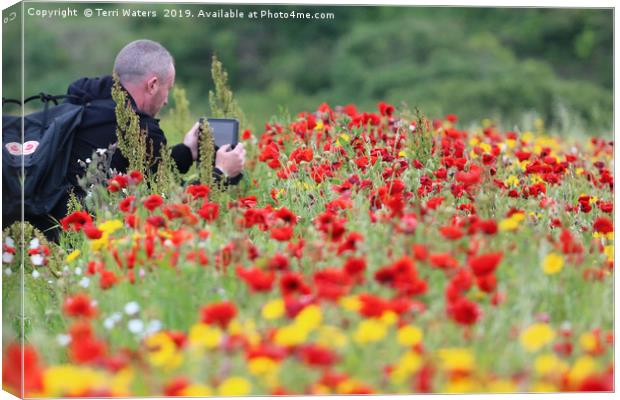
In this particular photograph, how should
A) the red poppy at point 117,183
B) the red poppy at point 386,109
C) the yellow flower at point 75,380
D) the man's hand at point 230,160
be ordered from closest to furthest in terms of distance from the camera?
the yellow flower at point 75,380 → the red poppy at point 117,183 → the man's hand at point 230,160 → the red poppy at point 386,109

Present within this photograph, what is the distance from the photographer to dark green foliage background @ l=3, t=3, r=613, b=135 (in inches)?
551

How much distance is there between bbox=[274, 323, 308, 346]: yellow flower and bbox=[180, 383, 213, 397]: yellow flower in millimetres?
219

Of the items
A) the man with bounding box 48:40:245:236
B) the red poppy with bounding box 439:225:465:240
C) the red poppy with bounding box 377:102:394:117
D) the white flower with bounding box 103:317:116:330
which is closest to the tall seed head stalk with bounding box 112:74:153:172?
the man with bounding box 48:40:245:236

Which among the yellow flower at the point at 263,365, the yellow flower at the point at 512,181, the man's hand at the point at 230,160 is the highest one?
the man's hand at the point at 230,160

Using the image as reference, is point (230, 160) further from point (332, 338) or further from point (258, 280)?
point (332, 338)

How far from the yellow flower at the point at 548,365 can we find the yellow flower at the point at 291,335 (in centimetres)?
61

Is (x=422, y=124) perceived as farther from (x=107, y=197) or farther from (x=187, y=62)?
(x=187, y=62)

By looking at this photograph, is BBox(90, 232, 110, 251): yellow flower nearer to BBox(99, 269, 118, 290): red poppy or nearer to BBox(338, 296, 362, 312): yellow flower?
BBox(99, 269, 118, 290): red poppy

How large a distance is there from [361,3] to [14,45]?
1228 mm

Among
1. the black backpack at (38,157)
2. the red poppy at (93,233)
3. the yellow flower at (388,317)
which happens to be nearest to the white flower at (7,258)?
the black backpack at (38,157)

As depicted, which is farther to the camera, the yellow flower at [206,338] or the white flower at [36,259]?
the white flower at [36,259]

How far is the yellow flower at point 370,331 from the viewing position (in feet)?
9.43

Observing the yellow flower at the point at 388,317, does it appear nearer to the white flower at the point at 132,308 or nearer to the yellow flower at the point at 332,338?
the yellow flower at the point at 332,338

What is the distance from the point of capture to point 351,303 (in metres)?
3.05
